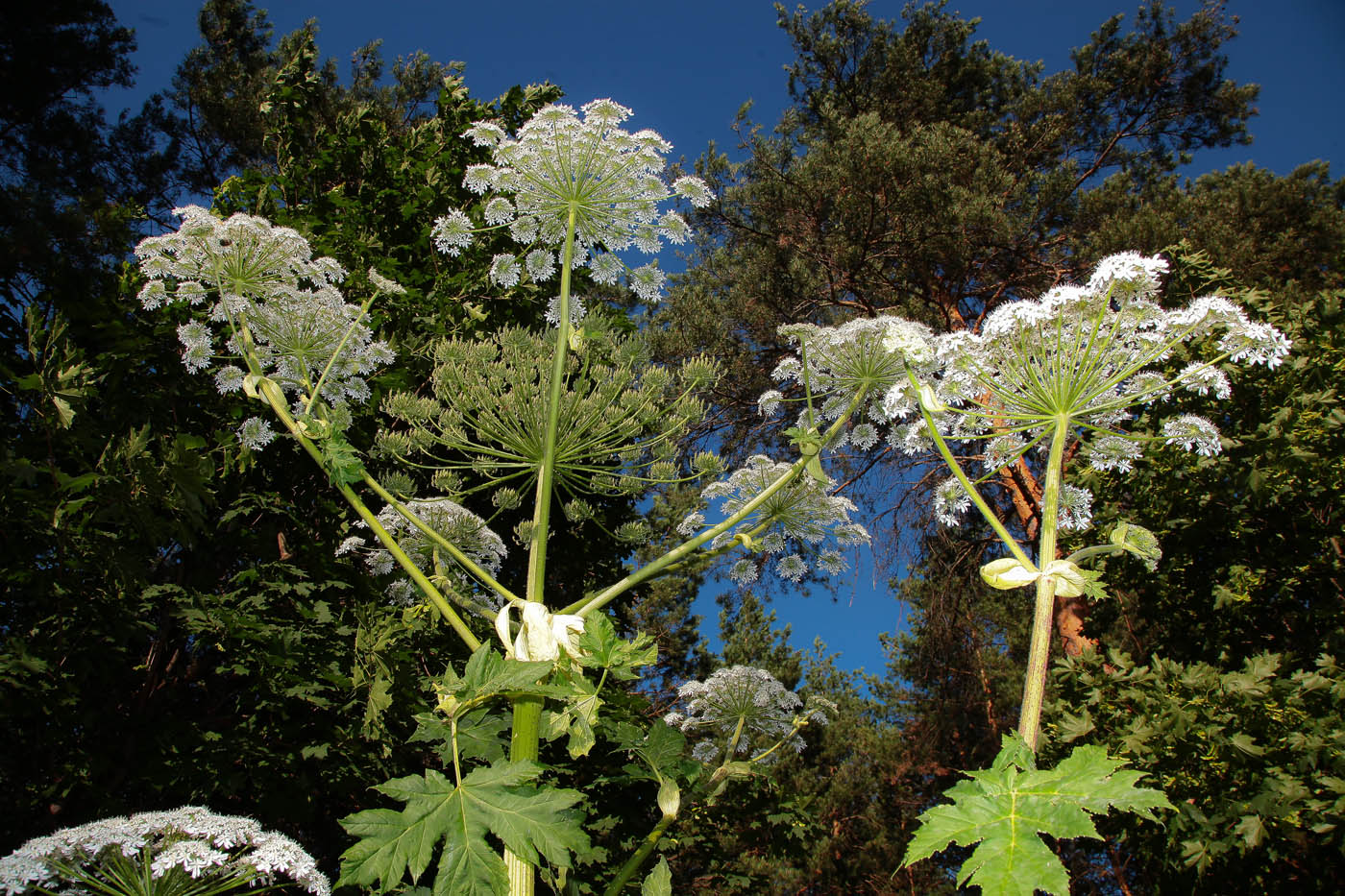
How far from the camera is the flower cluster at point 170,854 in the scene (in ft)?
7.64

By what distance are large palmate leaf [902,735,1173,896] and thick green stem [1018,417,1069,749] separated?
5cm

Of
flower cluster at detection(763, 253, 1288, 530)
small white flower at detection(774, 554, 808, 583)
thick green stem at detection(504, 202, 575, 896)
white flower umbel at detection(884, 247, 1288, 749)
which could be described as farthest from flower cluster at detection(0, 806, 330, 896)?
small white flower at detection(774, 554, 808, 583)

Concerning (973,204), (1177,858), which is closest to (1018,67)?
(973,204)

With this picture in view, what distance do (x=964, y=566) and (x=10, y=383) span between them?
41.6 feet

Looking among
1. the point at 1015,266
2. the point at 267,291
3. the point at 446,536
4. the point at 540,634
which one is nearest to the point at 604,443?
the point at 446,536

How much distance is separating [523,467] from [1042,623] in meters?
2.19

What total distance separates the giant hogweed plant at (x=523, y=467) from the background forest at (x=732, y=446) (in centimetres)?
84

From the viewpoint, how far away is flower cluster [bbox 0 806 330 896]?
2.33 metres

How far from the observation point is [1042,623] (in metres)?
1.72

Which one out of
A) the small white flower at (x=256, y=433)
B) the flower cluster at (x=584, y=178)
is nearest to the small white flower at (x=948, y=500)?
the flower cluster at (x=584, y=178)

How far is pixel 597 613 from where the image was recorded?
2303 millimetres

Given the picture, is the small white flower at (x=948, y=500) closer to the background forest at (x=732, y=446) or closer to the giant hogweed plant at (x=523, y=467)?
the giant hogweed plant at (x=523, y=467)

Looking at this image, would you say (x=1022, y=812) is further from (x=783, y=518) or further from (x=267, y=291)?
(x=267, y=291)

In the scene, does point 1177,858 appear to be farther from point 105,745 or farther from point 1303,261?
point 1303,261
